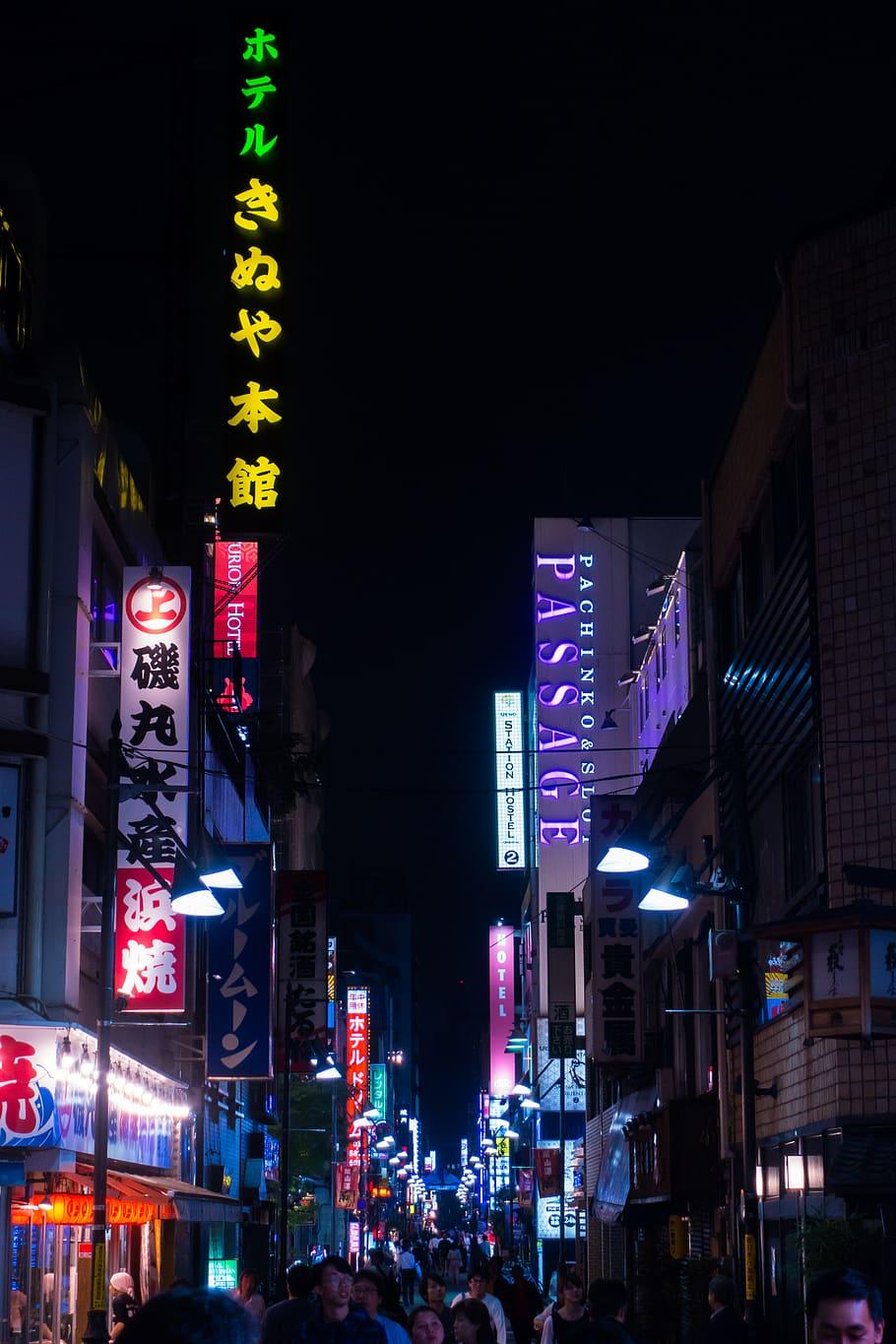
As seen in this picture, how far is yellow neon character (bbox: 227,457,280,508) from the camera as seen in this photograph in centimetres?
3142

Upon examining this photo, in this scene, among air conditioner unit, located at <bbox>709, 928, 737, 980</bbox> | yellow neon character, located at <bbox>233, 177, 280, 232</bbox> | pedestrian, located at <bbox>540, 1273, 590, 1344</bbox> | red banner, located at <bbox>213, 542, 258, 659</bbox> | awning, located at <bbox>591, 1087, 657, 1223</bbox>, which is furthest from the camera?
red banner, located at <bbox>213, 542, 258, 659</bbox>

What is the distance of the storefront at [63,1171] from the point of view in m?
21.0

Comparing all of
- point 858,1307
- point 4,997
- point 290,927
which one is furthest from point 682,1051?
point 858,1307

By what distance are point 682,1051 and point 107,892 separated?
16.5m

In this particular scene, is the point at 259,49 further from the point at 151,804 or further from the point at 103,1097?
the point at 103,1097

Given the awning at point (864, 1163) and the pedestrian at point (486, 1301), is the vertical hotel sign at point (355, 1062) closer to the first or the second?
the pedestrian at point (486, 1301)

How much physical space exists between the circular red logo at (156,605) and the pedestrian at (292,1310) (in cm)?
1269

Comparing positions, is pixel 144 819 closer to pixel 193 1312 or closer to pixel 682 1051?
pixel 682 1051

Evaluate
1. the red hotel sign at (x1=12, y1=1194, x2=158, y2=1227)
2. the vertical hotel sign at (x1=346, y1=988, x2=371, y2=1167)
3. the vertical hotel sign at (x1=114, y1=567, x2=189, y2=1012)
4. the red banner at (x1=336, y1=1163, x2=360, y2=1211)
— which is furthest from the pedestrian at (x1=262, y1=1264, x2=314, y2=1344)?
the vertical hotel sign at (x1=346, y1=988, x2=371, y2=1167)

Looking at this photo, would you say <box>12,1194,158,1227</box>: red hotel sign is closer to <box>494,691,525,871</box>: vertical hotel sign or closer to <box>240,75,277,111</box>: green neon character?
<box>240,75,277,111</box>: green neon character

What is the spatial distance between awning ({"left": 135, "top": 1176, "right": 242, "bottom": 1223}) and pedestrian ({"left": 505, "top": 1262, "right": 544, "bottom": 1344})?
5133 mm

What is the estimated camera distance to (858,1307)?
18.1 ft

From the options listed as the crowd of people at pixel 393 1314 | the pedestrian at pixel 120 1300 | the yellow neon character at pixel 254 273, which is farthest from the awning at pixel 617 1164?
the yellow neon character at pixel 254 273

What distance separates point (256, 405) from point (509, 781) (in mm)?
51953
